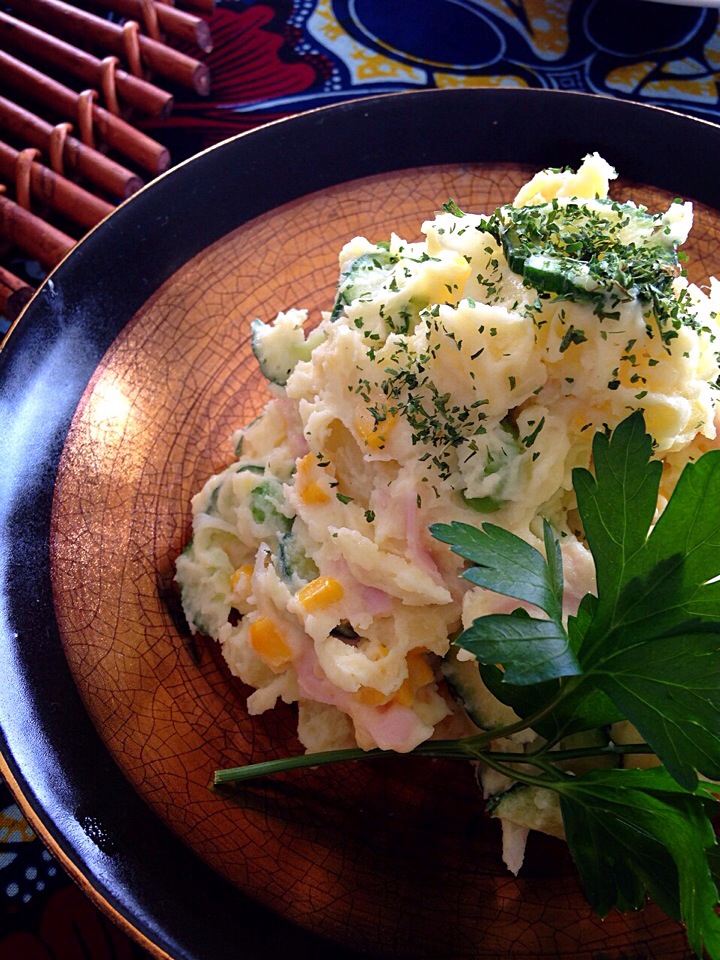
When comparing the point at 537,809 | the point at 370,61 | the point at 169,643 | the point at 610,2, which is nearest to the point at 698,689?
the point at 537,809

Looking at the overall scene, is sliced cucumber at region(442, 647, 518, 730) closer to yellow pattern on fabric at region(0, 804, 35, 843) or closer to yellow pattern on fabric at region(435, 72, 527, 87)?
yellow pattern on fabric at region(0, 804, 35, 843)

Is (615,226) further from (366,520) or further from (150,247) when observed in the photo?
(150,247)

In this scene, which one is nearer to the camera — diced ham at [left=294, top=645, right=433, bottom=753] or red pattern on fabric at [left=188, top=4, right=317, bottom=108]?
diced ham at [left=294, top=645, right=433, bottom=753]

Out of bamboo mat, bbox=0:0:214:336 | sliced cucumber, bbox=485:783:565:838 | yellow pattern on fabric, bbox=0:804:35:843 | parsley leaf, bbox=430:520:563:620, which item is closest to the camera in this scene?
parsley leaf, bbox=430:520:563:620

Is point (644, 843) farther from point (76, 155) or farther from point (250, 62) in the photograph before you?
point (250, 62)

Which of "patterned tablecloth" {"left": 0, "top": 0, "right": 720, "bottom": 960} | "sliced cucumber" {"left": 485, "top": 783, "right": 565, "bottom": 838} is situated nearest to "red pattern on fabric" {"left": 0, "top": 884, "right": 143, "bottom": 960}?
"sliced cucumber" {"left": 485, "top": 783, "right": 565, "bottom": 838}
